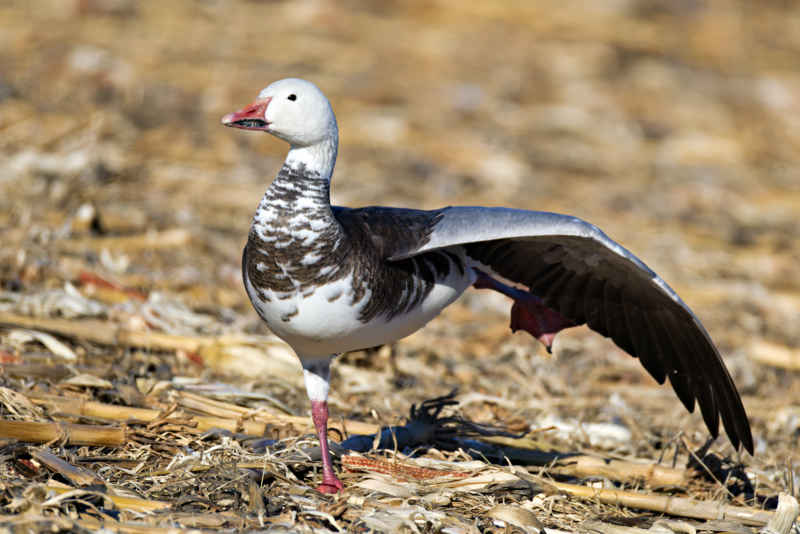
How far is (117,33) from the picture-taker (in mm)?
12125

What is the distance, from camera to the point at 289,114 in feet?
12.0

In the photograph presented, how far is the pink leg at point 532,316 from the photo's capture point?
4.72m

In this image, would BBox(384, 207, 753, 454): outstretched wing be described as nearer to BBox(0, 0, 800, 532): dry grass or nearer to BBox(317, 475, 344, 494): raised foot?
BBox(0, 0, 800, 532): dry grass

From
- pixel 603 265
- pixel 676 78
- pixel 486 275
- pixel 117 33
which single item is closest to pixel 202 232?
pixel 486 275

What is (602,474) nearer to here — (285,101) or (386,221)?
(386,221)

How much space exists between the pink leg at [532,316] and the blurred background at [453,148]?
0.82 meters

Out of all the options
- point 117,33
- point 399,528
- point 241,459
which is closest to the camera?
point 399,528

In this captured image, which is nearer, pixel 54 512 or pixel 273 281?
pixel 54 512

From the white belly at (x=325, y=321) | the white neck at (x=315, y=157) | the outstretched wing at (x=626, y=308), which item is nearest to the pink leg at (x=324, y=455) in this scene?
the white belly at (x=325, y=321)

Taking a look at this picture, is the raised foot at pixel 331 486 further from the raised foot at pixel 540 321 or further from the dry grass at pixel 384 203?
the raised foot at pixel 540 321

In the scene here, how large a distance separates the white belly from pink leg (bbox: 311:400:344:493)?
0.29 meters

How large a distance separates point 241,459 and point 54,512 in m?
0.96

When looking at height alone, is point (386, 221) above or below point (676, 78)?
below

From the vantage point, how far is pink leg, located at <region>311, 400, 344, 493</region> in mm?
3793
